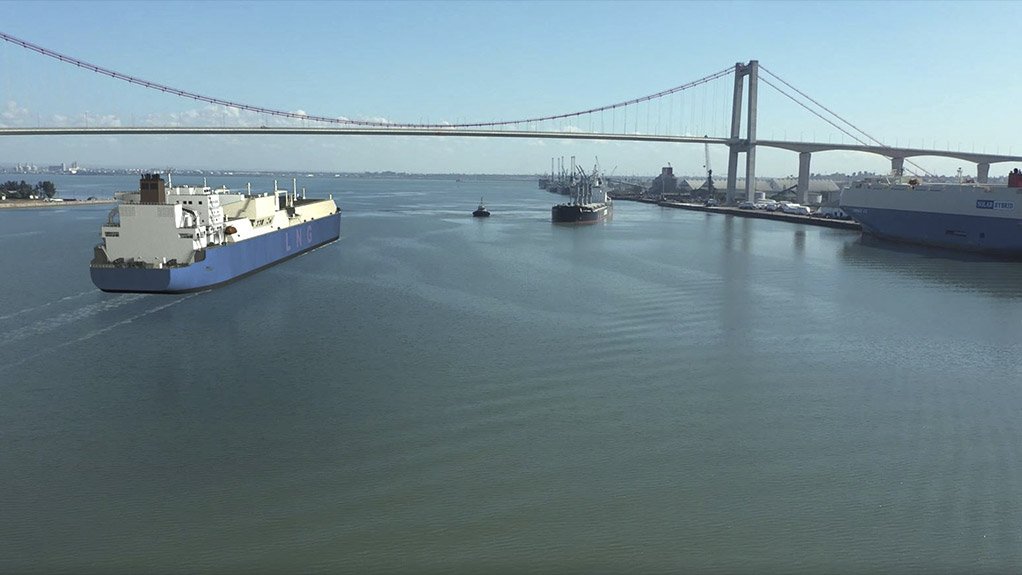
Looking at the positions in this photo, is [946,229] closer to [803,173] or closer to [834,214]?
[834,214]

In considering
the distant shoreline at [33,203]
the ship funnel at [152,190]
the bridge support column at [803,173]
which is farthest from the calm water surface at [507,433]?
the bridge support column at [803,173]

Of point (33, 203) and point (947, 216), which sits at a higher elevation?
point (33, 203)

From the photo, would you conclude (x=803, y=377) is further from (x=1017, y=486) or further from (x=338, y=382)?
(x=338, y=382)

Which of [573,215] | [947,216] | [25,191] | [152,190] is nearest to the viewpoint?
[152,190]

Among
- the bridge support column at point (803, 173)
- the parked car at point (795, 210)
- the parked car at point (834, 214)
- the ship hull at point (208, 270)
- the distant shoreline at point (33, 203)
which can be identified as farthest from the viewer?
the bridge support column at point (803, 173)

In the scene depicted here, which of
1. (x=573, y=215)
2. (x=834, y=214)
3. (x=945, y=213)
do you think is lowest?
(x=573, y=215)

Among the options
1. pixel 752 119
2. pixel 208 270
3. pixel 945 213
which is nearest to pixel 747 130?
pixel 752 119

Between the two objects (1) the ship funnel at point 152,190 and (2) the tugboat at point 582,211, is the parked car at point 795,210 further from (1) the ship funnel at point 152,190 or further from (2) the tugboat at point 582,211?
(1) the ship funnel at point 152,190
